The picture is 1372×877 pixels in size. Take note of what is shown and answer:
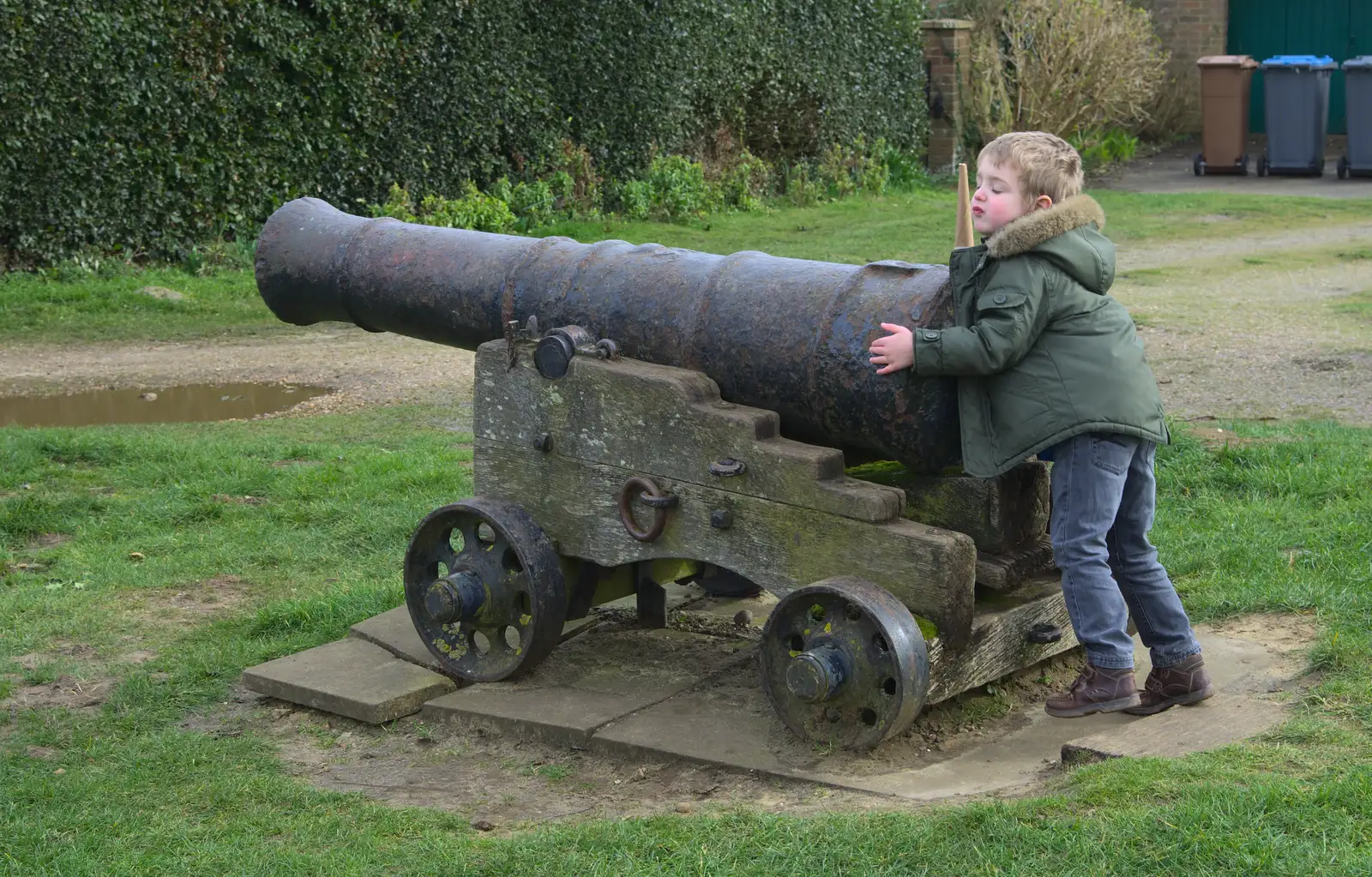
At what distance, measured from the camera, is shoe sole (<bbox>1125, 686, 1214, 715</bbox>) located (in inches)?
161

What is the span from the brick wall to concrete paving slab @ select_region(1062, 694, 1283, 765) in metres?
19.6

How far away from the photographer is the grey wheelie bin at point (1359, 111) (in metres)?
18.1

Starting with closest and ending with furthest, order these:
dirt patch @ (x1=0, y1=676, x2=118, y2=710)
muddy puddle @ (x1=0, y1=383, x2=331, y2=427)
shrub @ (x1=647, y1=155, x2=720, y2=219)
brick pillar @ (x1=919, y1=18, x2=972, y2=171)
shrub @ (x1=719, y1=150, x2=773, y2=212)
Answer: dirt patch @ (x1=0, y1=676, x2=118, y2=710)
muddy puddle @ (x1=0, y1=383, x2=331, y2=427)
shrub @ (x1=647, y1=155, x2=720, y2=219)
shrub @ (x1=719, y1=150, x2=773, y2=212)
brick pillar @ (x1=919, y1=18, x2=972, y2=171)

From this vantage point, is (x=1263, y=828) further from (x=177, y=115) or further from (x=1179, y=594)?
(x=177, y=115)

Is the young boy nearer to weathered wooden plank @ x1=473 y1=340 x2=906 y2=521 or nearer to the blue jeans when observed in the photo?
the blue jeans

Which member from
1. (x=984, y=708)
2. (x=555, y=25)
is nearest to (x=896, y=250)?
(x=555, y=25)

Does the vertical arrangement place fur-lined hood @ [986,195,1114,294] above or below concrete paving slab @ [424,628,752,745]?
above

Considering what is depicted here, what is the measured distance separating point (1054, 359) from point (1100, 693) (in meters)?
0.85

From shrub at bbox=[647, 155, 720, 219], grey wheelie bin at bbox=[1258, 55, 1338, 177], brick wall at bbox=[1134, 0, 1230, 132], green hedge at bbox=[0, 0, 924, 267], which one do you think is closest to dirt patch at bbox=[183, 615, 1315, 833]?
green hedge at bbox=[0, 0, 924, 267]

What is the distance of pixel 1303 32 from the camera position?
2242cm

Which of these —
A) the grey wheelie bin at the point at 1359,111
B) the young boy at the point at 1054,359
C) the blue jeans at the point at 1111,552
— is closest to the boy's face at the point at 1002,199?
the young boy at the point at 1054,359

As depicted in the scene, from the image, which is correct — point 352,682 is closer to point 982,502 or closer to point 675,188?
point 982,502

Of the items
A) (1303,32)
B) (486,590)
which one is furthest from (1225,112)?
(486,590)

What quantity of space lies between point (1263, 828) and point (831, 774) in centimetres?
109
